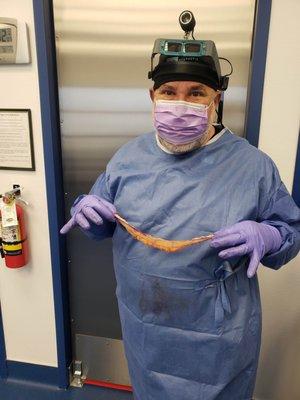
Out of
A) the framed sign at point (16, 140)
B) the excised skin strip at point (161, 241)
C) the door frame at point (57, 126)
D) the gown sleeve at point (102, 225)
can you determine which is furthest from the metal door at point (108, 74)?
the excised skin strip at point (161, 241)

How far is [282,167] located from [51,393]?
166cm

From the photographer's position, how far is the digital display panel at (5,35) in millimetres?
1413

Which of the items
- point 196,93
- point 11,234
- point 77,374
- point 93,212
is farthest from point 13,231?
point 196,93

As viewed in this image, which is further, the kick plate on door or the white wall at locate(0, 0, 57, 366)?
the kick plate on door

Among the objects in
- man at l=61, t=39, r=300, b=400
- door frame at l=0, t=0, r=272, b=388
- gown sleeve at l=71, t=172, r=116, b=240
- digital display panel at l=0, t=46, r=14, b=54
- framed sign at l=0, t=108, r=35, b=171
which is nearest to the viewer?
man at l=61, t=39, r=300, b=400

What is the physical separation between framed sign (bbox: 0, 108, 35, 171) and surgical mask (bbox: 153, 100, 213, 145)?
2.45ft

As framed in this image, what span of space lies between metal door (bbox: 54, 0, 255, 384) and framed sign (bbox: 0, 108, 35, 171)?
0.16m

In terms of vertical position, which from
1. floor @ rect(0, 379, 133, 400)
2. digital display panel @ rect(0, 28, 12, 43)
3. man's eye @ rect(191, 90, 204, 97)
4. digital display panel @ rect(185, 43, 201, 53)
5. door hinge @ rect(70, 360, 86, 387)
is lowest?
floor @ rect(0, 379, 133, 400)

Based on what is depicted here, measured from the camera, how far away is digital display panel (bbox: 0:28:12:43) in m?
1.41

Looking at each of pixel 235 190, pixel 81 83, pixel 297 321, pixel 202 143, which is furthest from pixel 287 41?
pixel 297 321

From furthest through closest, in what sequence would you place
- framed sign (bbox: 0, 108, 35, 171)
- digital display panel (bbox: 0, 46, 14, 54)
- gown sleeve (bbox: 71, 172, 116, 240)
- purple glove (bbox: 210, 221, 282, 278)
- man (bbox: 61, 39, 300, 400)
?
framed sign (bbox: 0, 108, 35, 171) < digital display panel (bbox: 0, 46, 14, 54) < gown sleeve (bbox: 71, 172, 116, 240) < man (bbox: 61, 39, 300, 400) < purple glove (bbox: 210, 221, 282, 278)

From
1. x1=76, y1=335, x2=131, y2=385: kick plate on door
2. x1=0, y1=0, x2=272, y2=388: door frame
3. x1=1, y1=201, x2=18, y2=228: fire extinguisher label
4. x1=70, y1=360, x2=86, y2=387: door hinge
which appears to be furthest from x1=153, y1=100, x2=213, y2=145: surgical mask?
x1=70, y1=360, x2=86, y2=387: door hinge

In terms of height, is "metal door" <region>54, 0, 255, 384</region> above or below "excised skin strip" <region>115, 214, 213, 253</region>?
above

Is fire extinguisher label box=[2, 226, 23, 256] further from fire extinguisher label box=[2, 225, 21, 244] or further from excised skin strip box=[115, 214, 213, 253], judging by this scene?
excised skin strip box=[115, 214, 213, 253]
